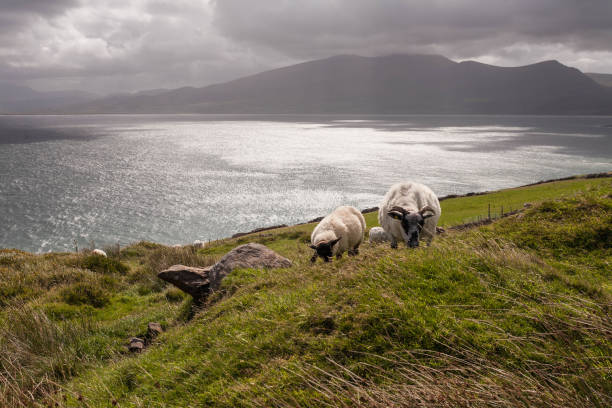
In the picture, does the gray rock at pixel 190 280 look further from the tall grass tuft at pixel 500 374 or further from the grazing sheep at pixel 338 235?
the tall grass tuft at pixel 500 374

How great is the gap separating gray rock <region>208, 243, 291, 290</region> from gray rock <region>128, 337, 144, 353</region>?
7.89 ft

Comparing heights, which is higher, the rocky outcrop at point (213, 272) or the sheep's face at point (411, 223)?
the sheep's face at point (411, 223)

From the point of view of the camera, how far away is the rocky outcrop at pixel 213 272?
36.7 feet

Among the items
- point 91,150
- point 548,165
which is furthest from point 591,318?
point 91,150

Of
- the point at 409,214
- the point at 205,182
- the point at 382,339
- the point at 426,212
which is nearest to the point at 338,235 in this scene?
the point at 409,214

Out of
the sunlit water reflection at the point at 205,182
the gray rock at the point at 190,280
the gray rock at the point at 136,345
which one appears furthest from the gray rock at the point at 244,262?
the sunlit water reflection at the point at 205,182

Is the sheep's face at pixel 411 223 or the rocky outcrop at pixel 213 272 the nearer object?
the sheep's face at pixel 411 223

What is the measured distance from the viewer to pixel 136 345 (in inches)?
360

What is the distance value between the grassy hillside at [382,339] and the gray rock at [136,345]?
187mm

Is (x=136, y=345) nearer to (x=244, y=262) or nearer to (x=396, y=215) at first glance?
(x=244, y=262)

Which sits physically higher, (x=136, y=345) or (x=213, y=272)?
(x=213, y=272)

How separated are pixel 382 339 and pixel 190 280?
8345mm

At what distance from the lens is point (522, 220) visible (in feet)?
36.7

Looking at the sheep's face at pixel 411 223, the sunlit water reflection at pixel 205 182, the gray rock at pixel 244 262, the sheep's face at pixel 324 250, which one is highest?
the sheep's face at pixel 411 223
